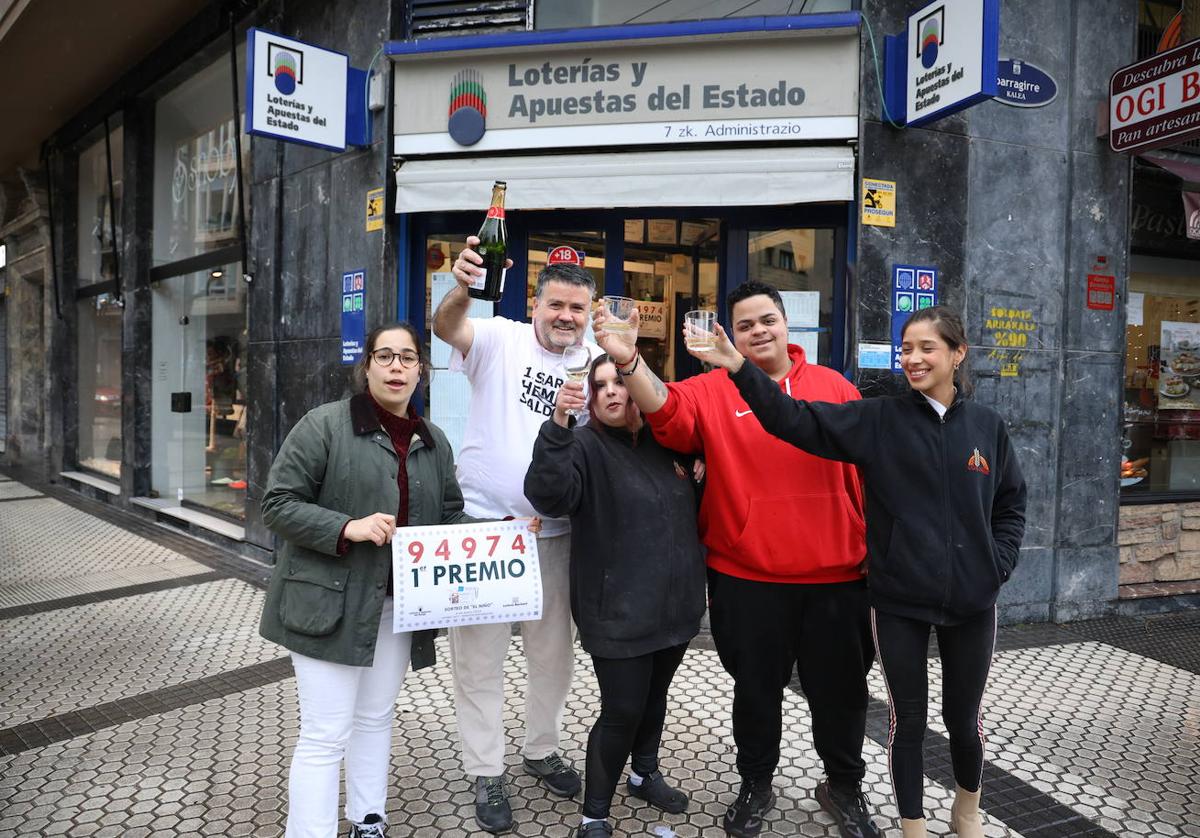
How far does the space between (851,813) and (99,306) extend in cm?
1213

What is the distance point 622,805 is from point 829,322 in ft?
11.8

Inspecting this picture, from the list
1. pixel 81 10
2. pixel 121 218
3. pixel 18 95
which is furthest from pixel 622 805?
pixel 18 95

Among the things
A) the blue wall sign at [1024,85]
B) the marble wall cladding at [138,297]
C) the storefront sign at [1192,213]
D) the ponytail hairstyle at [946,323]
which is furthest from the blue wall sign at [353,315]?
the storefront sign at [1192,213]

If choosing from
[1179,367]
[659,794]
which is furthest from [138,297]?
[1179,367]

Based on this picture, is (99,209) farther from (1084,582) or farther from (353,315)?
(1084,582)

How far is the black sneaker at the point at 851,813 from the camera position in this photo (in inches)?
109

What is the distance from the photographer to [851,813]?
279 cm

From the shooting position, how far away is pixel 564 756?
11.0 feet

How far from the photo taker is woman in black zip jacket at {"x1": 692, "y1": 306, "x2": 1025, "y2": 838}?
97.0 inches

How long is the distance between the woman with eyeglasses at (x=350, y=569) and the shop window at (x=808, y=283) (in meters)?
3.51

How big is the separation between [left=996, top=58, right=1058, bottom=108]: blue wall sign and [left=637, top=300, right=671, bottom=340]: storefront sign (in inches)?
104

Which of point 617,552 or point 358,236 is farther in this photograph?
point 358,236

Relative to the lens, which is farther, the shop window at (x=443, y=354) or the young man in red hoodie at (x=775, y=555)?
the shop window at (x=443, y=354)

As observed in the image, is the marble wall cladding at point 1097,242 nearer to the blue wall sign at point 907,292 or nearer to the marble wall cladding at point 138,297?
the blue wall sign at point 907,292
